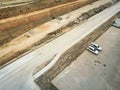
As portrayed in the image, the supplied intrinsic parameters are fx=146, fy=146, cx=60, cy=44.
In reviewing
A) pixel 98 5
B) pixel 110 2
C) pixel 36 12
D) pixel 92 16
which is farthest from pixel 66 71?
pixel 110 2

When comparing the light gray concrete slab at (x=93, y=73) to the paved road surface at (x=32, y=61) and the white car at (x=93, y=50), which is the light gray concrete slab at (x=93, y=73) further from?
the paved road surface at (x=32, y=61)

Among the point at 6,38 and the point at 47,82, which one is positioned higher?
the point at 6,38

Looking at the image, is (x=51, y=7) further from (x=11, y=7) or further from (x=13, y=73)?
(x=13, y=73)

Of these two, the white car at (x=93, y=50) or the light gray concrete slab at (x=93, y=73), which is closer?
the light gray concrete slab at (x=93, y=73)

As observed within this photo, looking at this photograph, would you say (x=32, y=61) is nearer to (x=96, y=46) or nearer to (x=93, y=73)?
(x=93, y=73)

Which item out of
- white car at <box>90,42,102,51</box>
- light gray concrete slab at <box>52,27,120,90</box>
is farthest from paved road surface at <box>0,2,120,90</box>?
light gray concrete slab at <box>52,27,120,90</box>

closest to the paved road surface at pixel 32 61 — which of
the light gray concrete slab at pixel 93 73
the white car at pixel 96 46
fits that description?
the white car at pixel 96 46

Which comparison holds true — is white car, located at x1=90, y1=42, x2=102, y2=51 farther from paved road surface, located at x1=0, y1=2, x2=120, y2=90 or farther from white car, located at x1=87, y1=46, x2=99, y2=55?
paved road surface, located at x1=0, y1=2, x2=120, y2=90
